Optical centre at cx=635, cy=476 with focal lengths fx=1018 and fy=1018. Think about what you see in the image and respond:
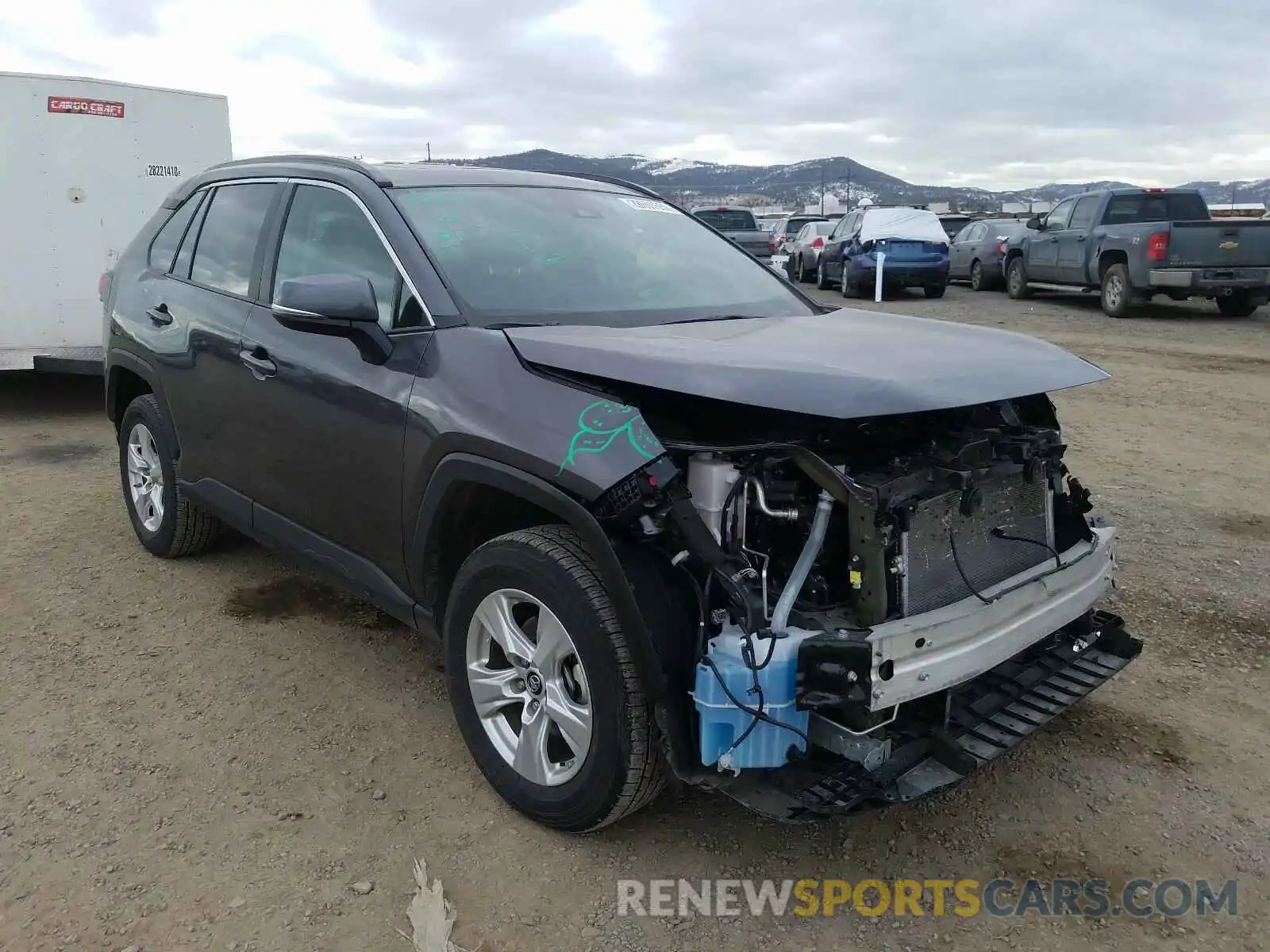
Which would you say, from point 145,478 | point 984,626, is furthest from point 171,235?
point 984,626

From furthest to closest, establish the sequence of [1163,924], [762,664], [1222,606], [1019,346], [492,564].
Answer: [1222,606]
[1019,346]
[492,564]
[1163,924]
[762,664]

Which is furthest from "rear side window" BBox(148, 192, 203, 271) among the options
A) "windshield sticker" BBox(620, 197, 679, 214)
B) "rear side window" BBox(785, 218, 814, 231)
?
"rear side window" BBox(785, 218, 814, 231)

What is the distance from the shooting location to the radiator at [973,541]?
266 centimetres

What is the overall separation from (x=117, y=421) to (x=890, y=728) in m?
4.52

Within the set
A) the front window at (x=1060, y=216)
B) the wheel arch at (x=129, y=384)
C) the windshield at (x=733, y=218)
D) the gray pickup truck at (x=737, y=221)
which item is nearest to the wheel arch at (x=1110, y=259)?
the front window at (x=1060, y=216)

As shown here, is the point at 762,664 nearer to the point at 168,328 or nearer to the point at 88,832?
the point at 88,832

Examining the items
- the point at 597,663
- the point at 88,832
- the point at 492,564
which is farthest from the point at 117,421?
the point at 597,663

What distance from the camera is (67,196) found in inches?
335

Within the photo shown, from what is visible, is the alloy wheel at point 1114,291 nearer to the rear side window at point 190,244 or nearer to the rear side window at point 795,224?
the rear side window at point 190,244

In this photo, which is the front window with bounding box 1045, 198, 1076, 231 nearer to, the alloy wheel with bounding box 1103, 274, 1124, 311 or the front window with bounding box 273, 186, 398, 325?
the alloy wheel with bounding box 1103, 274, 1124, 311

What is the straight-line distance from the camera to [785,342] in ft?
9.91

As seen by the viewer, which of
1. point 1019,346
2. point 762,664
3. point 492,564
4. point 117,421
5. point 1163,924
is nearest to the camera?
point 762,664

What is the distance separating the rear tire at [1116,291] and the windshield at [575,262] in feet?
41.4

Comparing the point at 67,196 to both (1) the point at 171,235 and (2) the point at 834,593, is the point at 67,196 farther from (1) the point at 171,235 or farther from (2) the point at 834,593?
(2) the point at 834,593
